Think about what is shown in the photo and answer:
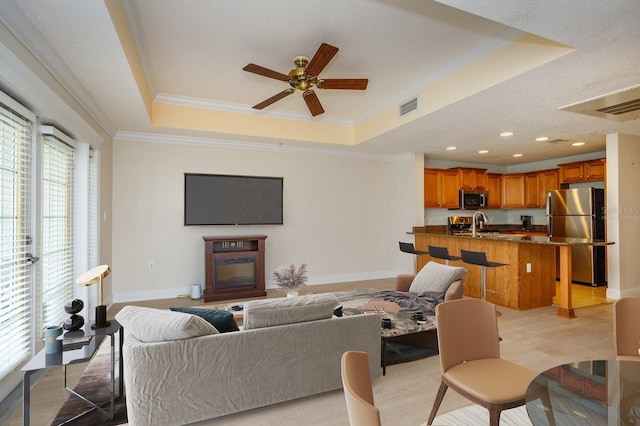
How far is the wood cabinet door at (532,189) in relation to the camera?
24.2ft

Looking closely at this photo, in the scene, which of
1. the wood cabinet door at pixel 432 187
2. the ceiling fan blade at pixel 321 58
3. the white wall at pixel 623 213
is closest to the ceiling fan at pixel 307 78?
the ceiling fan blade at pixel 321 58

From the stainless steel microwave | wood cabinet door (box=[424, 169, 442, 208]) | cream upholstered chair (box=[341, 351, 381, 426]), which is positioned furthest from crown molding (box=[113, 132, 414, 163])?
cream upholstered chair (box=[341, 351, 381, 426])

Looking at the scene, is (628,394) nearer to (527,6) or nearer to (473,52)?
(527,6)

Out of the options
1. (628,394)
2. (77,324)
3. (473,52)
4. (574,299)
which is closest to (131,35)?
(77,324)

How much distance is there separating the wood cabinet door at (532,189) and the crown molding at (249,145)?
315cm

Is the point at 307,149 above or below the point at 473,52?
below

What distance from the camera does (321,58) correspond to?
2848 mm

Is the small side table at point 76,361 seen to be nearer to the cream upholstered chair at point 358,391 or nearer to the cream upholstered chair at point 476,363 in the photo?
the cream upholstered chair at point 358,391

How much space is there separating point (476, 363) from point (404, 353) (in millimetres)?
1324

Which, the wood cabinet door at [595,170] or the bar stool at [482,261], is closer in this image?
the bar stool at [482,261]

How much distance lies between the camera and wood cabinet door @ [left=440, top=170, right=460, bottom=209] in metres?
7.14

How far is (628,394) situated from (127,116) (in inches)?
199

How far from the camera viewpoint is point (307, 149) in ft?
20.0

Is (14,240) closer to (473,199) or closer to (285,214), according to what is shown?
(285,214)
